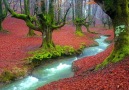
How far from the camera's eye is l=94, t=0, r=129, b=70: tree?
38.7 feet

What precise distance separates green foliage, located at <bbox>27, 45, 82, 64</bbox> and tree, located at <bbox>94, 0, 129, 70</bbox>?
6840 mm

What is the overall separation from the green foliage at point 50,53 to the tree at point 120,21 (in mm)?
6840

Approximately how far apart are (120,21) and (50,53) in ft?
26.8

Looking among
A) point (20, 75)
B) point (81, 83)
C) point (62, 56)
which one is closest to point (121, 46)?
point (81, 83)

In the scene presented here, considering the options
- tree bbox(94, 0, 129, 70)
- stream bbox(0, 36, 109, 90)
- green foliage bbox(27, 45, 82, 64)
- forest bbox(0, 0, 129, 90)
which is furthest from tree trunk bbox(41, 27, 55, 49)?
tree bbox(94, 0, 129, 70)

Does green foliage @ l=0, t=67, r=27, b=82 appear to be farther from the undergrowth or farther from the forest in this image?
the undergrowth

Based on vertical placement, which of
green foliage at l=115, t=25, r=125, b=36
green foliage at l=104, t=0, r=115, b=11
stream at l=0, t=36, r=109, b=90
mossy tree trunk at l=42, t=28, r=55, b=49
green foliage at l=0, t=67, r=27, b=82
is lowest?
stream at l=0, t=36, r=109, b=90

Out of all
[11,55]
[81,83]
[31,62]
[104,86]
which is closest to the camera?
[104,86]

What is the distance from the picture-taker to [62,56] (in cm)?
1988

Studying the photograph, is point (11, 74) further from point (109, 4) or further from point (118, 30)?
point (109, 4)

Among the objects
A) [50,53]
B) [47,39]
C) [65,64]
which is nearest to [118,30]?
[65,64]

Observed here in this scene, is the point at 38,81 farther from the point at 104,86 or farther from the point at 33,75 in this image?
the point at 104,86

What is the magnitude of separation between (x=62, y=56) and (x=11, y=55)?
4.40m

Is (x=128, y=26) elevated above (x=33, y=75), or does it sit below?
above
